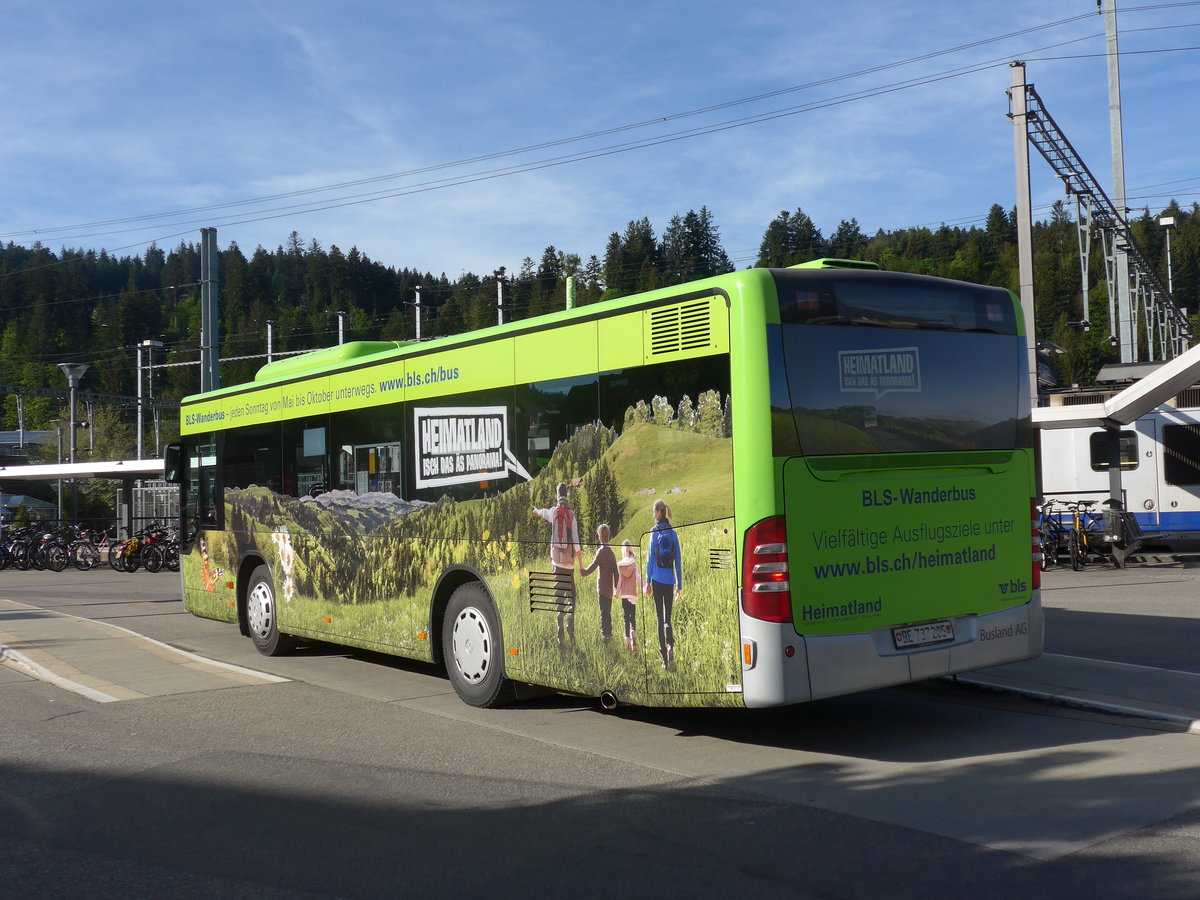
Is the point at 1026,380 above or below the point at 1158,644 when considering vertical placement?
above

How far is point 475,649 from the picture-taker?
9133 mm

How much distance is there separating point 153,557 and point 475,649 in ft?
72.8

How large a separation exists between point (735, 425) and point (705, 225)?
86.2 meters

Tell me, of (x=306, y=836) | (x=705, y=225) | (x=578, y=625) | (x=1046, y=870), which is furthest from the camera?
(x=705, y=225)

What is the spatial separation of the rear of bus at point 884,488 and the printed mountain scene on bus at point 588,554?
0.95 ft

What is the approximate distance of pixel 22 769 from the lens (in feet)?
24.3

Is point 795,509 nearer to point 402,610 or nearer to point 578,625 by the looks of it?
point 578,625

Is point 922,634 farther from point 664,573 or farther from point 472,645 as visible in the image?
point 472,645

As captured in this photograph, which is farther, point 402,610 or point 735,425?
point 402,610

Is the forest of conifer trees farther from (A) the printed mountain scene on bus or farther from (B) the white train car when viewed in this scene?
(A) the printed mountain scene on bus

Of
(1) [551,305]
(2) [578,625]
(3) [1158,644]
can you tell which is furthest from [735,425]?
(1) [551,305]

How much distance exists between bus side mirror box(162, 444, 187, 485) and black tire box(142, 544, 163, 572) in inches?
609

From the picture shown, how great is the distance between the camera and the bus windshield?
6.94 meters

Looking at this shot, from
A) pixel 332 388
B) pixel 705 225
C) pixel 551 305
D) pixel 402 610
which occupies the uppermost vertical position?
pixel 705 225
